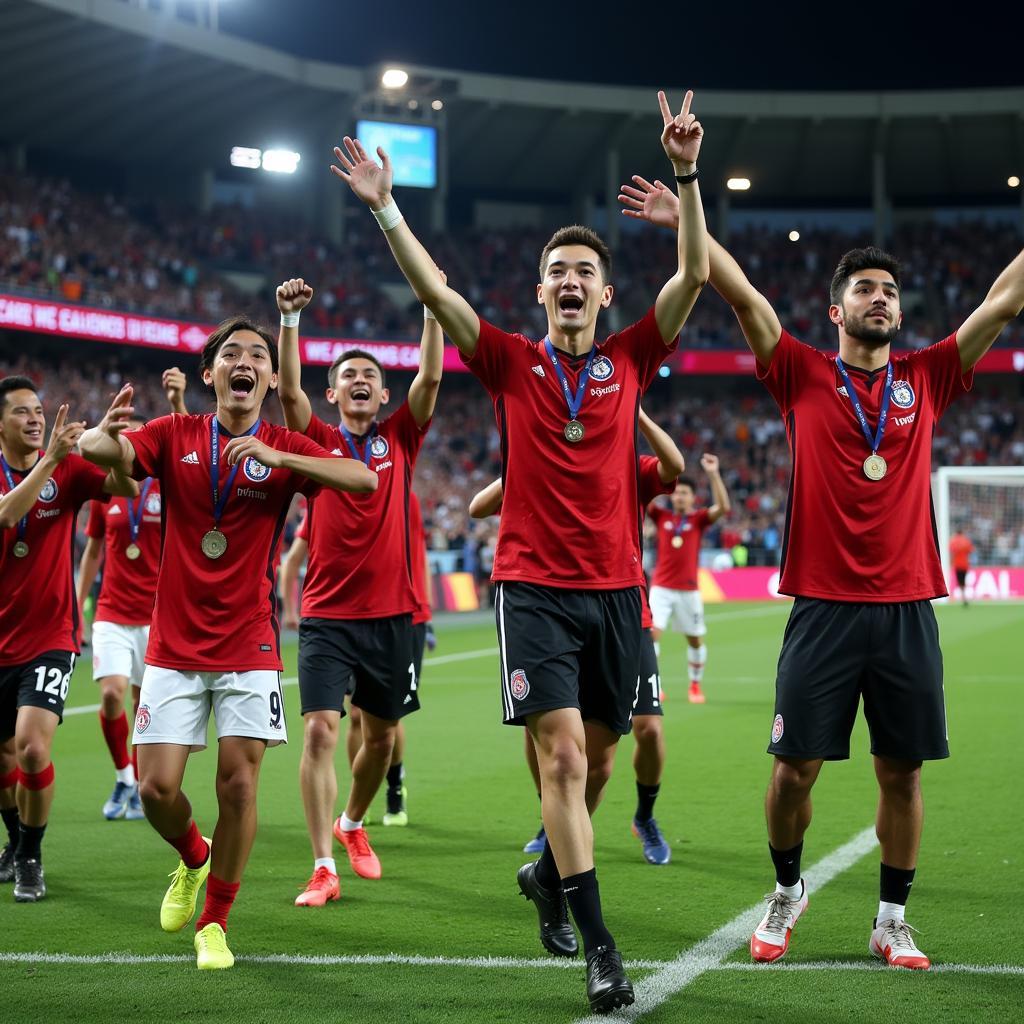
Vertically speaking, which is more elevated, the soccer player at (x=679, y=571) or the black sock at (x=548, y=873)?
the soccer player at (x=679, y=571)

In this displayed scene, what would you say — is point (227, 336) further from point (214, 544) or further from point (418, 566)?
point (418, 566)

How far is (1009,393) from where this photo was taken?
159ft

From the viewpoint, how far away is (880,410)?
5.05 meters

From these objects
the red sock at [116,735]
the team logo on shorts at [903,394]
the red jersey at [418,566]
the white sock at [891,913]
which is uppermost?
the team logo on shorts at [903,394]

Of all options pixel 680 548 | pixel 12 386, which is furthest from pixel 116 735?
pixel 680 548

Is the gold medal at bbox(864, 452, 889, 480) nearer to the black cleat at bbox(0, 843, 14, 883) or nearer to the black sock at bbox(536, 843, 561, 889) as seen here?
the black sock at bbox(536, 843, 561, 889)

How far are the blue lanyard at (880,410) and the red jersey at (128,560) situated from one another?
184 inches

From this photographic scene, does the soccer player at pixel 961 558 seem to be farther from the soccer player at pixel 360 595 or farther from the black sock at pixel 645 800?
the soccer player at pixel 360 595

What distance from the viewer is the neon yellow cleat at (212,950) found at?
4969 millimetres

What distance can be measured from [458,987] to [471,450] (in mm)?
38319

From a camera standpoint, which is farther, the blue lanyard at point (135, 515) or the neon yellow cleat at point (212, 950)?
the blue lanyard at point (135, 515)

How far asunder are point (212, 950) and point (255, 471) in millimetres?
1794

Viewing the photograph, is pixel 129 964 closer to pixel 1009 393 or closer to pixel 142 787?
pixel 142 787

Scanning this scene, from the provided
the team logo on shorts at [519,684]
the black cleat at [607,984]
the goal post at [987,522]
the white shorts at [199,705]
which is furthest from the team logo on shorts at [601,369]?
the goal post at [987,522]
